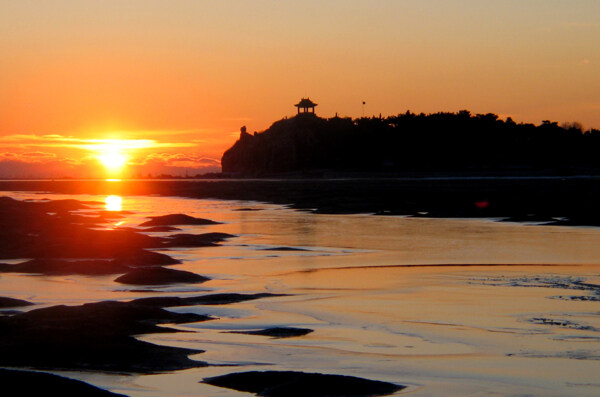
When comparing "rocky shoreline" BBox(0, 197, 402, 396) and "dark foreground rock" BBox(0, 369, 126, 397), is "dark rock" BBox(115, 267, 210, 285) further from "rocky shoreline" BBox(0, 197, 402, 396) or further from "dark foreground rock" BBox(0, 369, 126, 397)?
"dark foreground rock" BBox(0, 369, 126, 397)

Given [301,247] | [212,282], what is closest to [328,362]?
[212,282]

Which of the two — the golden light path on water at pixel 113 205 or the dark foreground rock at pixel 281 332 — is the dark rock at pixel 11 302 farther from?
the golden light path on water at pixel 113 205

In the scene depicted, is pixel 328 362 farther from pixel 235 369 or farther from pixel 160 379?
pixel 160 379

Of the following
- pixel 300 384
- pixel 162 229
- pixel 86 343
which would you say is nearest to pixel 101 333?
pixel 86 343

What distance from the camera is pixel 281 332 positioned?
15.4 m

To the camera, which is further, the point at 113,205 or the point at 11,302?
the point at 113,205

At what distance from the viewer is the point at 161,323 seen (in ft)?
52.2

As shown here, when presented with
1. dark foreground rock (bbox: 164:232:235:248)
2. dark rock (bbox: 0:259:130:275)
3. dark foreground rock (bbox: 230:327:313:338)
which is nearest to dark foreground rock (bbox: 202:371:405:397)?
dark foreground rock (bbox: 230:327:313:338)

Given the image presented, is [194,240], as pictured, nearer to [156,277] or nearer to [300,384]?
[156,277]

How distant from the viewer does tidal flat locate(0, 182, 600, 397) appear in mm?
12281

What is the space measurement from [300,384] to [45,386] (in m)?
3.33

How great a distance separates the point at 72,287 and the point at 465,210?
4361 cm

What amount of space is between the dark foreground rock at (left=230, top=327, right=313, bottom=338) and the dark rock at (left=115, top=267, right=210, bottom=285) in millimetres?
7175

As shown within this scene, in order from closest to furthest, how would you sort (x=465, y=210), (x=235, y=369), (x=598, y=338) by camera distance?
1. (x=235, y=369)
2. (x=598, y=338)
3. (x=465, y=210)
